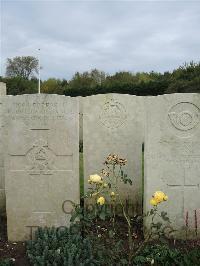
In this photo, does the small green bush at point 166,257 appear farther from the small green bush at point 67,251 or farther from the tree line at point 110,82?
the tree line at point 110,82

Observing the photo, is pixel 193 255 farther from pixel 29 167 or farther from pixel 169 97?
pixel 29 167

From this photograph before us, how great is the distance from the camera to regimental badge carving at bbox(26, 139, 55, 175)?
4.89m

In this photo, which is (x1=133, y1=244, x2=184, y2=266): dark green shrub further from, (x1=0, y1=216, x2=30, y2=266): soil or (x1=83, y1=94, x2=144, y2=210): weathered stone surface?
(x1=83, y1=94, x2=144, y2=210): weathered stone surface

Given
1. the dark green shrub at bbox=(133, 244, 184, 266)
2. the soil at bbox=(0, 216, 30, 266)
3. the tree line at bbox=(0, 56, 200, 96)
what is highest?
the tree line at bbox=(0, 56, 200, 96)

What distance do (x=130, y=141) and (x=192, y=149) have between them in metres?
1.35

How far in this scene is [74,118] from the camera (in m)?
4.85

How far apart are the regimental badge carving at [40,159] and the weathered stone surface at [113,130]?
126 centimetres

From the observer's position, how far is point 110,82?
28547mm

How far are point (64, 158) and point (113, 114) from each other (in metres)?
1.48

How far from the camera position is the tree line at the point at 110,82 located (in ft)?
66.5

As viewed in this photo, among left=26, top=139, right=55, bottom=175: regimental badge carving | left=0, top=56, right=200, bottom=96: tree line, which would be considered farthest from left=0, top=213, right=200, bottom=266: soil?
left=0, top=56, right=200, bottom=96: tree line

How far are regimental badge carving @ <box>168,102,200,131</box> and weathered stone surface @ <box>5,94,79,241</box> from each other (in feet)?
3.78

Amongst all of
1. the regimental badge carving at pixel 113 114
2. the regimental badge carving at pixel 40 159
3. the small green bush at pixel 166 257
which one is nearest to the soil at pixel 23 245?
the small green bush at pixel 166 257

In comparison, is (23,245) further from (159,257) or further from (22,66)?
(22,66)
